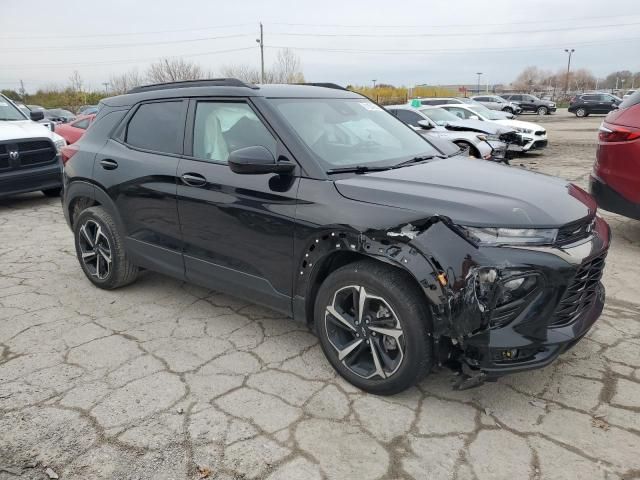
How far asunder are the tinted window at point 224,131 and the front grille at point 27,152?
5.75 meters

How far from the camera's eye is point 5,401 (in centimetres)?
287

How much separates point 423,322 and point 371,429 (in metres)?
0.62

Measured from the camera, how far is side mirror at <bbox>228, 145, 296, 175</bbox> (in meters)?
2.90

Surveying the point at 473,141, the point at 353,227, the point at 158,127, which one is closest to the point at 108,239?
the point at 158,127

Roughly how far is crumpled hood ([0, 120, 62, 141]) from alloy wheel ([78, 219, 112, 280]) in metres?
4.48

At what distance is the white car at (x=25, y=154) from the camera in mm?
7750

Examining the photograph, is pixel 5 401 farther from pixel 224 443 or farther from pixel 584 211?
pixel 584 211

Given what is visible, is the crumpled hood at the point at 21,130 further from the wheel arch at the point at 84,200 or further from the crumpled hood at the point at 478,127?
the crumpled hood at the point at 478,127

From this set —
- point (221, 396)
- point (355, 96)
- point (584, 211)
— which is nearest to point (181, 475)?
point (221, 396)

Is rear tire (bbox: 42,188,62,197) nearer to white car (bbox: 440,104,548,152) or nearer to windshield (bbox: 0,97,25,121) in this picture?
windshield (bbox: 0,97,25,121)

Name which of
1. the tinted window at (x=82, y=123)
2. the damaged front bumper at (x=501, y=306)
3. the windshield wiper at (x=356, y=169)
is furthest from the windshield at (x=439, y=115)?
the damaged front bumper at (x=501, y=306)

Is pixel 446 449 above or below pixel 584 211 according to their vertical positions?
below

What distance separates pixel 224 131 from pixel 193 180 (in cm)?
41

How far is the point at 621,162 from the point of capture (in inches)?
192
